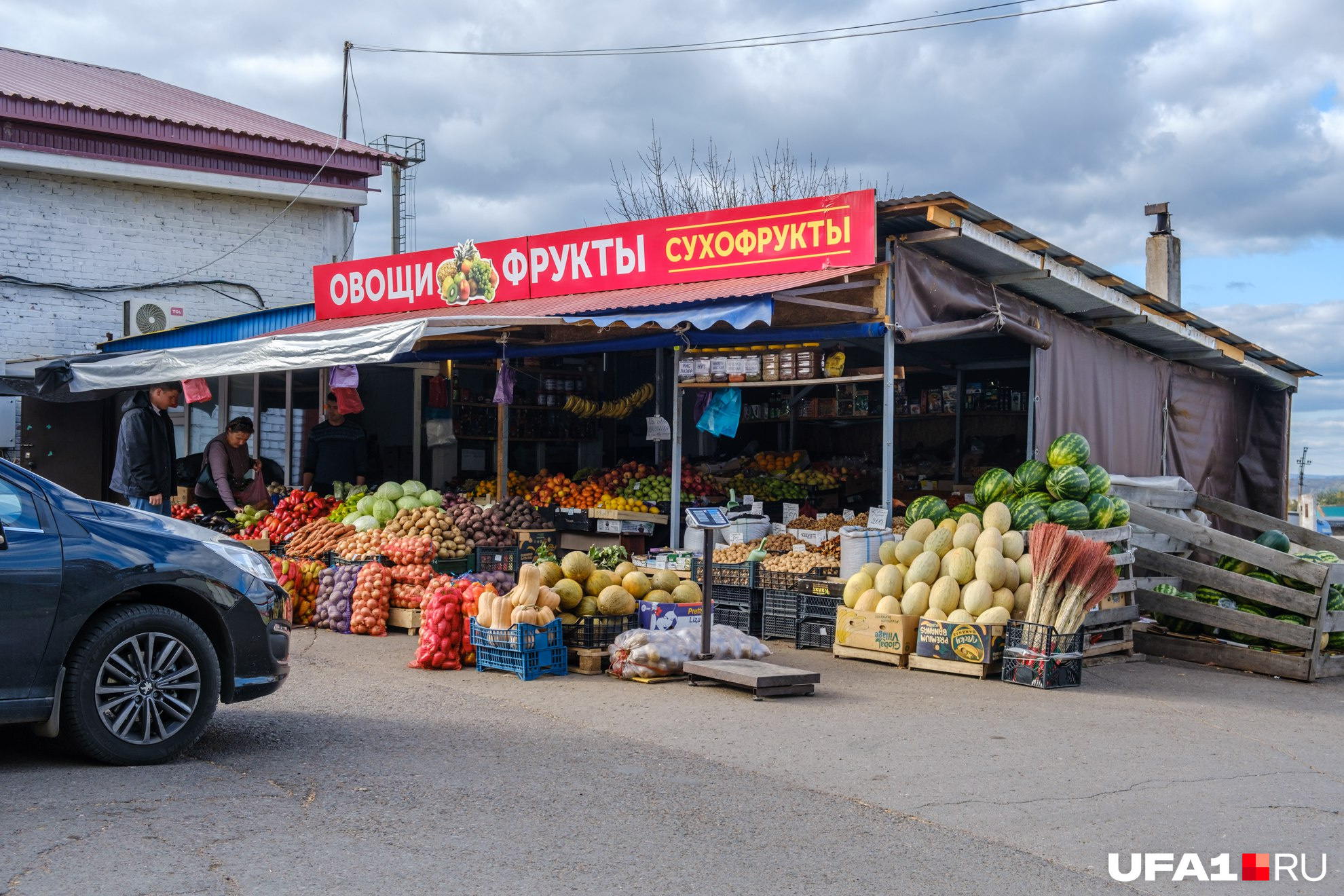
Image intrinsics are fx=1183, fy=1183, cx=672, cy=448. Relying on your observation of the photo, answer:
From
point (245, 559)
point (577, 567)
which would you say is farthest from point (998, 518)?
point (245, 559)

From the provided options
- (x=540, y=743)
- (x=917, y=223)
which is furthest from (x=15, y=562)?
(x=917, y=223)

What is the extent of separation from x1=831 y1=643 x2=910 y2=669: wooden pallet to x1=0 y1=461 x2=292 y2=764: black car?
5.11 metres

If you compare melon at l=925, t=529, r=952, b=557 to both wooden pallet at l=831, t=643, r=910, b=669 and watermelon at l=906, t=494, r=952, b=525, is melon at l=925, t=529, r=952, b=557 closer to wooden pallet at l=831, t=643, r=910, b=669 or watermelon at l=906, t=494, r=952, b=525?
watermelon at l=906, t=494, r=952, b=525

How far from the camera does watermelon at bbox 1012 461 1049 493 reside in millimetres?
11125

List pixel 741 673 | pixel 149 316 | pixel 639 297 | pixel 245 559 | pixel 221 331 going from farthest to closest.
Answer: pixel 149 316
pixel 221 331
pixel 639 297
pixel 741 673
pixel 245 559

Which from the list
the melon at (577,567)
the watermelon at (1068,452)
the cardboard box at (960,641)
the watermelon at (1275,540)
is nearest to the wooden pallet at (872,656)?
the cardboard box at (960,641)

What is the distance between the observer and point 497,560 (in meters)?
12.2

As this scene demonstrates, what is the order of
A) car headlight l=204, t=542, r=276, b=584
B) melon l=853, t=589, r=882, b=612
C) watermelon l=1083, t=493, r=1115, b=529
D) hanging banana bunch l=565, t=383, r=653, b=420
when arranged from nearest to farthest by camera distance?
car headlight l=204, t=542, r=276, b=584, melon l=853, t=589, r=882, b=612, watermelon l=1083, t=493, r=1115, b=529, hanging banana bunch l=565, t=383, r=653, b=420

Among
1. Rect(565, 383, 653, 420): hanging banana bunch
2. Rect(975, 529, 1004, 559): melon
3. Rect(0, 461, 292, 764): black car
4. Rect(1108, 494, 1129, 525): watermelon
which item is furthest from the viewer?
Rect(565, 383, 653, 420): hanging banana bunch

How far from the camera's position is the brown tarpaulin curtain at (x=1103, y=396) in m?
12.8

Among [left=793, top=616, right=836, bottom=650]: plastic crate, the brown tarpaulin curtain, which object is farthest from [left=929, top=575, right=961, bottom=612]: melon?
the brown tarpaulin curtain

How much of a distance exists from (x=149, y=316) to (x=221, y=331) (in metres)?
2.51

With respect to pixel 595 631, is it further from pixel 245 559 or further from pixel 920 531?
pixel 245 559

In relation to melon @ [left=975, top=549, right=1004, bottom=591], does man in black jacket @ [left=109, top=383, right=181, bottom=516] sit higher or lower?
higher
